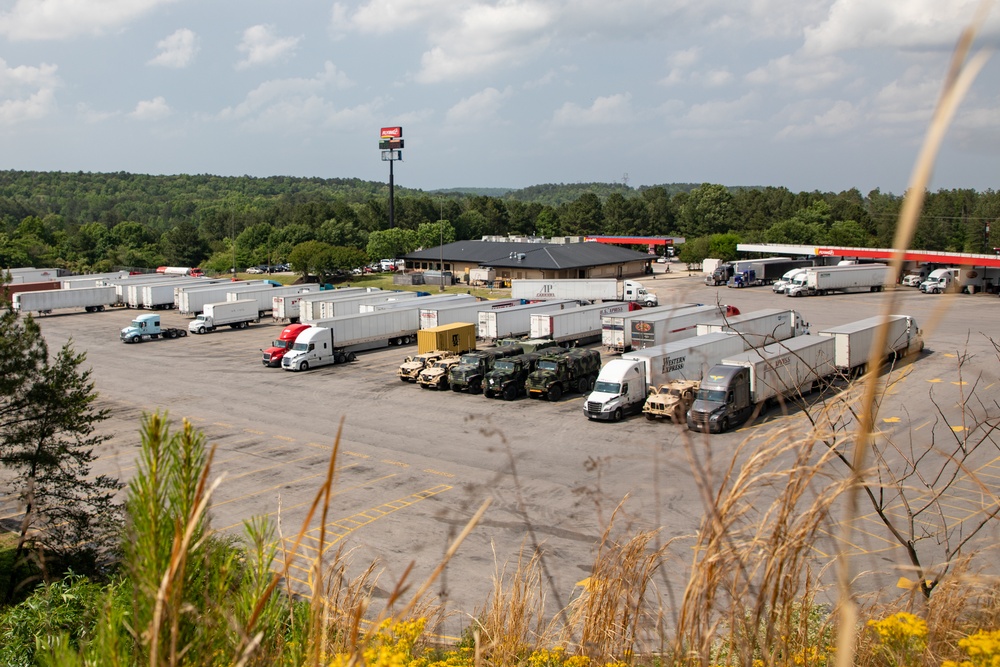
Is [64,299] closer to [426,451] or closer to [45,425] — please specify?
[426,451]

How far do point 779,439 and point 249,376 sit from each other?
3868cm

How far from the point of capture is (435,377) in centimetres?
3525

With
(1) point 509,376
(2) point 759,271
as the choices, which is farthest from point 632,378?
(2) point 759,271

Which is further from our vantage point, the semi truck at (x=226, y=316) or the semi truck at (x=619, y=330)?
the semi truck at (x=226, y=316)

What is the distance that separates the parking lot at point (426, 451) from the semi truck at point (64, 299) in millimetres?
21735

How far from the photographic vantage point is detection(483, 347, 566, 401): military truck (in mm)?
33144

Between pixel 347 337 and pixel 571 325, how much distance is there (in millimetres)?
12438

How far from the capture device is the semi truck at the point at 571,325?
43.2m

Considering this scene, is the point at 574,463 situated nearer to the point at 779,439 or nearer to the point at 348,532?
the point at 348,532

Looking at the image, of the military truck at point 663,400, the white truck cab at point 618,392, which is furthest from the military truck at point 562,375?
the military truck at point 663,400

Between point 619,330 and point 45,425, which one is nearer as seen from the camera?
point 45,425

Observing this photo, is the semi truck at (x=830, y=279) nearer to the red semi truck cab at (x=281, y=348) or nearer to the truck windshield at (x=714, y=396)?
the red semi truck cab at (x=281, y=348)

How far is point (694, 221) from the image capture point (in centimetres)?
13262

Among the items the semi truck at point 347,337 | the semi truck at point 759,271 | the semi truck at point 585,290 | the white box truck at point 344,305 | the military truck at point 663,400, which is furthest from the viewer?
the semi truck at point 759,271
